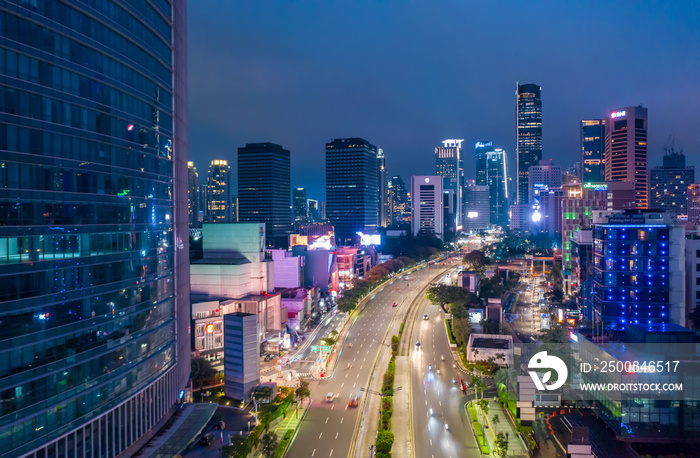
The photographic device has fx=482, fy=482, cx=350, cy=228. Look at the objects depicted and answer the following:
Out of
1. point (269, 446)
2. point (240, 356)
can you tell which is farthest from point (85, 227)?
point (240, 356)

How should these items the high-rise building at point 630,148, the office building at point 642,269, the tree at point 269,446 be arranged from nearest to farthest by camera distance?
the tree at point 269,446 → the office building at point 642,269 → the high-rise building at point 630,148

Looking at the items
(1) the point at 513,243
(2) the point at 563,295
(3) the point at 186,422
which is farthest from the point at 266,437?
(1) the point at 513,243

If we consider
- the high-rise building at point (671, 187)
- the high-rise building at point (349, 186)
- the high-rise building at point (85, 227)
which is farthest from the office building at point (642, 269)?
the high-rise building at point (671, 187)

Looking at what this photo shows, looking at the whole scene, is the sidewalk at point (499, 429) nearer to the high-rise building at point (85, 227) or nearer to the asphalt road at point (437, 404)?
the asphalt road at point (437, 404)

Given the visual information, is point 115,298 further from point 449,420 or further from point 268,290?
point 268,290

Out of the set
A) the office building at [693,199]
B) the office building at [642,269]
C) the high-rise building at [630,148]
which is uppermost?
the high-rise building at [630,148]

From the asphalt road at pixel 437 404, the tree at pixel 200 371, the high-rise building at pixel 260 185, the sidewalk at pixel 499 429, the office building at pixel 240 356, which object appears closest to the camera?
the sidewalk at pixel 499 429
